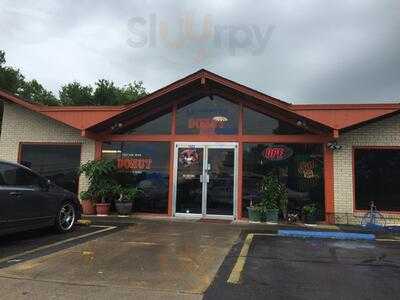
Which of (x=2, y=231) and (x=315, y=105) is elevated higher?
(x=315, y=105)

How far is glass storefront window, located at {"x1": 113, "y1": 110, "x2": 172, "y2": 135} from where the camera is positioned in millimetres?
14891

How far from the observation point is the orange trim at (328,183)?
1348 cm

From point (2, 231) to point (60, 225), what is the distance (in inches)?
75.3

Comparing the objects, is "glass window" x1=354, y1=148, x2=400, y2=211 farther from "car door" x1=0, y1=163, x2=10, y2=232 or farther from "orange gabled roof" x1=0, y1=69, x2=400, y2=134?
"car door" x1=0, y1=163, x2=10, y2=232

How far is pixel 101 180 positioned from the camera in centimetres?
1454

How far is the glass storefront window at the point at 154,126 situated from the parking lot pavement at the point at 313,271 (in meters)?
5.95

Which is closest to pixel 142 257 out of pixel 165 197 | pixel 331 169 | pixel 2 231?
pixel 2 231

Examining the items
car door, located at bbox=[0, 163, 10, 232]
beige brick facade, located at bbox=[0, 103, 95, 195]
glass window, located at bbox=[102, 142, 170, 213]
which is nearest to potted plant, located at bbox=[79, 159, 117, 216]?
glass window, located at bbox=[102, 142, 170, 213]

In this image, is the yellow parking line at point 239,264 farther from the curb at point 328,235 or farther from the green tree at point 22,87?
the green tree at point 22,87

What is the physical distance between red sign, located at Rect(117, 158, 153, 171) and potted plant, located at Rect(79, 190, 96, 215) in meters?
1.31

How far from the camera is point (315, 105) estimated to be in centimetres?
1338

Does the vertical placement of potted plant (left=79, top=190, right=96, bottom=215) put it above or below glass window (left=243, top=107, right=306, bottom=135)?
below

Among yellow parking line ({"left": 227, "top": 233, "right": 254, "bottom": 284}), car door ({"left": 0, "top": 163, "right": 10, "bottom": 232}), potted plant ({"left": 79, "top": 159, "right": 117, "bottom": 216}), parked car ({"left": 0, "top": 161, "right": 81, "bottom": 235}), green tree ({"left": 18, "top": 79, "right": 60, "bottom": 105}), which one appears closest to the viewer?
yellow parking line ({"left": 227, "top": 233, "right": 254, "bottom": 284})

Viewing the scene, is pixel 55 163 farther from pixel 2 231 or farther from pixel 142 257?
pixel 142 257
